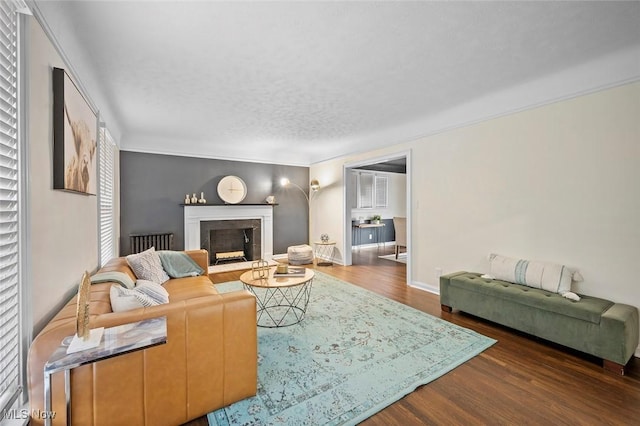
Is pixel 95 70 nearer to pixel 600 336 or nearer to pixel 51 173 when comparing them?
pixel 51 173

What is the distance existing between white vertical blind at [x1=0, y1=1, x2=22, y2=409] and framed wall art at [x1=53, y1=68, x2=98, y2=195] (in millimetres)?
418

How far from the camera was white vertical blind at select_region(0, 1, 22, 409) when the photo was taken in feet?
3.88

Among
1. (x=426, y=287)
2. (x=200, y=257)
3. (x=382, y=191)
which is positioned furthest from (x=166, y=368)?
(x=382, y=191)

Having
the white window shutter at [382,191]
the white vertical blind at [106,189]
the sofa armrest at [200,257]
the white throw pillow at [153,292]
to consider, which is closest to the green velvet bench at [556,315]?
the white throw pillow at [153,292]

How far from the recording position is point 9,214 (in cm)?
124

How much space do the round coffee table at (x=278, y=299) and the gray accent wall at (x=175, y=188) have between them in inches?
101

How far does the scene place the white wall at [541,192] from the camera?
239 cm

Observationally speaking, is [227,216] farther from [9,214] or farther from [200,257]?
[9,214]

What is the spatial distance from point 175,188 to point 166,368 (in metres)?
4.52

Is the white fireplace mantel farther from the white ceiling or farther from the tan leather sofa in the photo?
the tan leather sofa

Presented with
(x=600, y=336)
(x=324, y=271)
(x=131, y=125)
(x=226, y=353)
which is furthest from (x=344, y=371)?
(x=131, y=125)

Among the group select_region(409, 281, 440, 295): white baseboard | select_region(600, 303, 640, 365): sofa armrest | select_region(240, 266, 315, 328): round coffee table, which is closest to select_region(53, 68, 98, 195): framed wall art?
select_region(240, 266, 315, 328): round coffee table

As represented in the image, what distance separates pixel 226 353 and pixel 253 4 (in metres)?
2.20

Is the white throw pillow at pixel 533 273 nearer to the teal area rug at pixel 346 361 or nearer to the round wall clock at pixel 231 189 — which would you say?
the teal area rug at pixel 346 361
